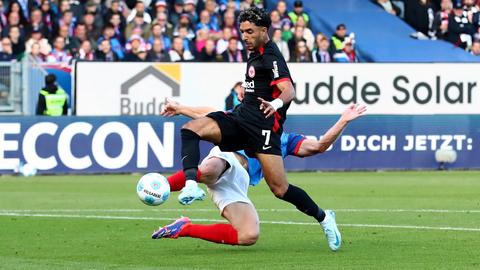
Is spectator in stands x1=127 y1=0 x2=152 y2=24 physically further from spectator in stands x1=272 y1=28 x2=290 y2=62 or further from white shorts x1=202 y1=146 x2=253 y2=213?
white shorts x1=202 y1=146 x2=253 y2=213

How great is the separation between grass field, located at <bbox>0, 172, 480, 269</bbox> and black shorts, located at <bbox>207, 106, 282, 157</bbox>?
1.00 m

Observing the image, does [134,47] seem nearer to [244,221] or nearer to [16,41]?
[16,41]

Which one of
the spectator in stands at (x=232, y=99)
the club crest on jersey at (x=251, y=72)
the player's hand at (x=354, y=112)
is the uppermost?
the club crest on jersey at (x=251, y=72)

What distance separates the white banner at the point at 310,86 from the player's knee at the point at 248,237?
15.6m

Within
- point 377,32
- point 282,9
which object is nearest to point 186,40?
point 282,9

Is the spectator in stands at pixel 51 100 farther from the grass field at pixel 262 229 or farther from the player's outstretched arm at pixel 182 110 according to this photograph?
the player's outstretched arm at pixel 182 110

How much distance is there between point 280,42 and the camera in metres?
30.1

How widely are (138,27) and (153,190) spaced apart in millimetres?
17936

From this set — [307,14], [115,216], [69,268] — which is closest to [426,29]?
[307,14]

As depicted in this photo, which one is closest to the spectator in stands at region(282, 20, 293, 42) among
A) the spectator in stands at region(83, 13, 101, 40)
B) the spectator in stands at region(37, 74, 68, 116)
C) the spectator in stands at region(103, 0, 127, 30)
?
the spectator in stands at region(103, 0, 127, 30)

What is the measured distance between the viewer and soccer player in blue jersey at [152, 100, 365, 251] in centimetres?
1237

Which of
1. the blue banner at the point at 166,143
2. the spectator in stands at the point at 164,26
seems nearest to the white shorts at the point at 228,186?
the blue banner at the point at 166,143

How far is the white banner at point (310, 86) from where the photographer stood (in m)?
27.8

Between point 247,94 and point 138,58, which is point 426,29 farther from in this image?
point 247,94
